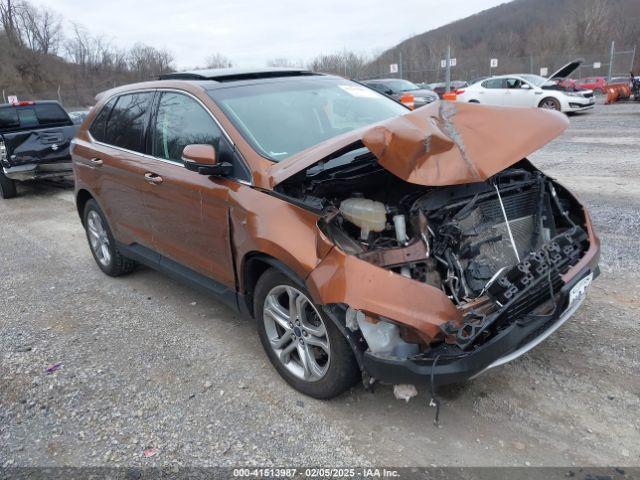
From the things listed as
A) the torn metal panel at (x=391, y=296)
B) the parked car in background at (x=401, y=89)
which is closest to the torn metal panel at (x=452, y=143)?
the torn metal panel at (x=391, y=296)

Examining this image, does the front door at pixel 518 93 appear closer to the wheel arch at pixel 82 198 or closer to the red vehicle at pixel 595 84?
the red vehicle at pixel 595 84

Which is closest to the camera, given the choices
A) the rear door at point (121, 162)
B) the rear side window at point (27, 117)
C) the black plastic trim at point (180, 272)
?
the black plastic trim at point (180, 272)

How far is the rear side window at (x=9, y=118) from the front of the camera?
10492 millimetres

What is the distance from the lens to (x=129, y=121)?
448 centimetres

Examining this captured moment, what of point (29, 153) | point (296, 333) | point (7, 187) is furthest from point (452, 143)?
point (7, 187)

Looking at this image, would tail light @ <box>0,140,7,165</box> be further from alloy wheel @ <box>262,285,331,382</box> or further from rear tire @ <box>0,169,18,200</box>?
alloy wheel @ <box>262,285,331,382</box>

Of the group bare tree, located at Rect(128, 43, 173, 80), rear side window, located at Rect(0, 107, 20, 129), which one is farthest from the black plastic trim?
bare tree, located at Rect(128, 43, 173, 80)

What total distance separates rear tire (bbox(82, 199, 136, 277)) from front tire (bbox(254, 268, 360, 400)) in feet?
8.02

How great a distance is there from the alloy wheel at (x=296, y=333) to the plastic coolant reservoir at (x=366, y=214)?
1.59 ft

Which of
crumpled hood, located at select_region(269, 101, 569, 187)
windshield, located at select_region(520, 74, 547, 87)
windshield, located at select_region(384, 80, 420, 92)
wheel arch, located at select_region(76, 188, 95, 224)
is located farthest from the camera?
windshield, located at select_region(384, 80, 420, 92)

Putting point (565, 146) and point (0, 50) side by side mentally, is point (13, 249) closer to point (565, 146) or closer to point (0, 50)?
point (565, 146)

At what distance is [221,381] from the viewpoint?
3.34 meters

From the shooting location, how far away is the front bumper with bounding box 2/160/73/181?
31.4ft

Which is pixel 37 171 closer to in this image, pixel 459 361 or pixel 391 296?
pixel 391 296
